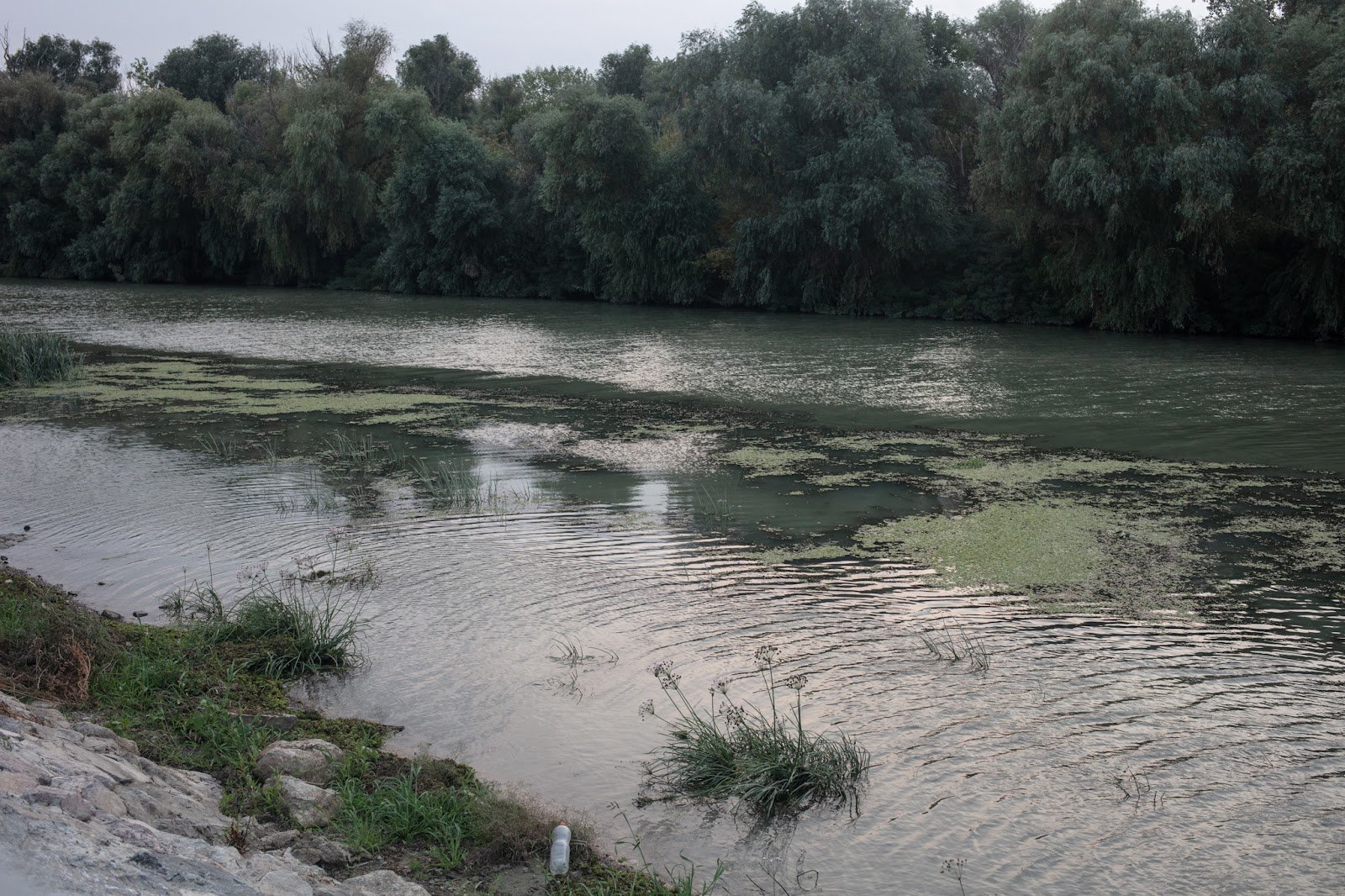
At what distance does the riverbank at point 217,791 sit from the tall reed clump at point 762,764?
62 cm

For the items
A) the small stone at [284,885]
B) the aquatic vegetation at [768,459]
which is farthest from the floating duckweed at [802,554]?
the small stone at [284,885]

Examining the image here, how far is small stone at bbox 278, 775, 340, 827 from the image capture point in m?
4.26

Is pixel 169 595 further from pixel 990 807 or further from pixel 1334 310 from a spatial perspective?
pixel 1334 310

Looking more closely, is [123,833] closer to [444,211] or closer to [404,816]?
[404,816]

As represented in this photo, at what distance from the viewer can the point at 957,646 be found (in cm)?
648

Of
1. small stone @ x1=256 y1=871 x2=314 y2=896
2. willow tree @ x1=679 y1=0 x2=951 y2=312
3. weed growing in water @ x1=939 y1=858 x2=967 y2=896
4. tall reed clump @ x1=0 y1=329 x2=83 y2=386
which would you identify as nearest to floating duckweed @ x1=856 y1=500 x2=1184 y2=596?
weed growing in water @ x1=939 y1=858 x2=967 y2=896

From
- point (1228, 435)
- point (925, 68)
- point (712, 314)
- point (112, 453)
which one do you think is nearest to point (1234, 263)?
point (925, 68)

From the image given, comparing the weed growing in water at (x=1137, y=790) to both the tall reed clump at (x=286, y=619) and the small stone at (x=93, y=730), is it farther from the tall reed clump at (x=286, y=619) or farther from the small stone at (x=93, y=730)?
the small stone at (x=93, y=730)

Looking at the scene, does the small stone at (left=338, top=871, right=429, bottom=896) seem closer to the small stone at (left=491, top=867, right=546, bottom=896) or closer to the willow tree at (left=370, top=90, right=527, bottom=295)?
the small stone at (left=491, top=867, right=546, bottom=896)

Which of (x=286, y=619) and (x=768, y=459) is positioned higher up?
(x=768, y=459)

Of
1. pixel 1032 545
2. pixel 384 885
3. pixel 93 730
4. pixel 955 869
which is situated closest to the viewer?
pixel 384 885

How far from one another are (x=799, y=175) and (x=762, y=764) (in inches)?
1365

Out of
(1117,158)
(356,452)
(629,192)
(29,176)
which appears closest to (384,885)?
(356,452)

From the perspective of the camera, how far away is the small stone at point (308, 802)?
4258 mm
